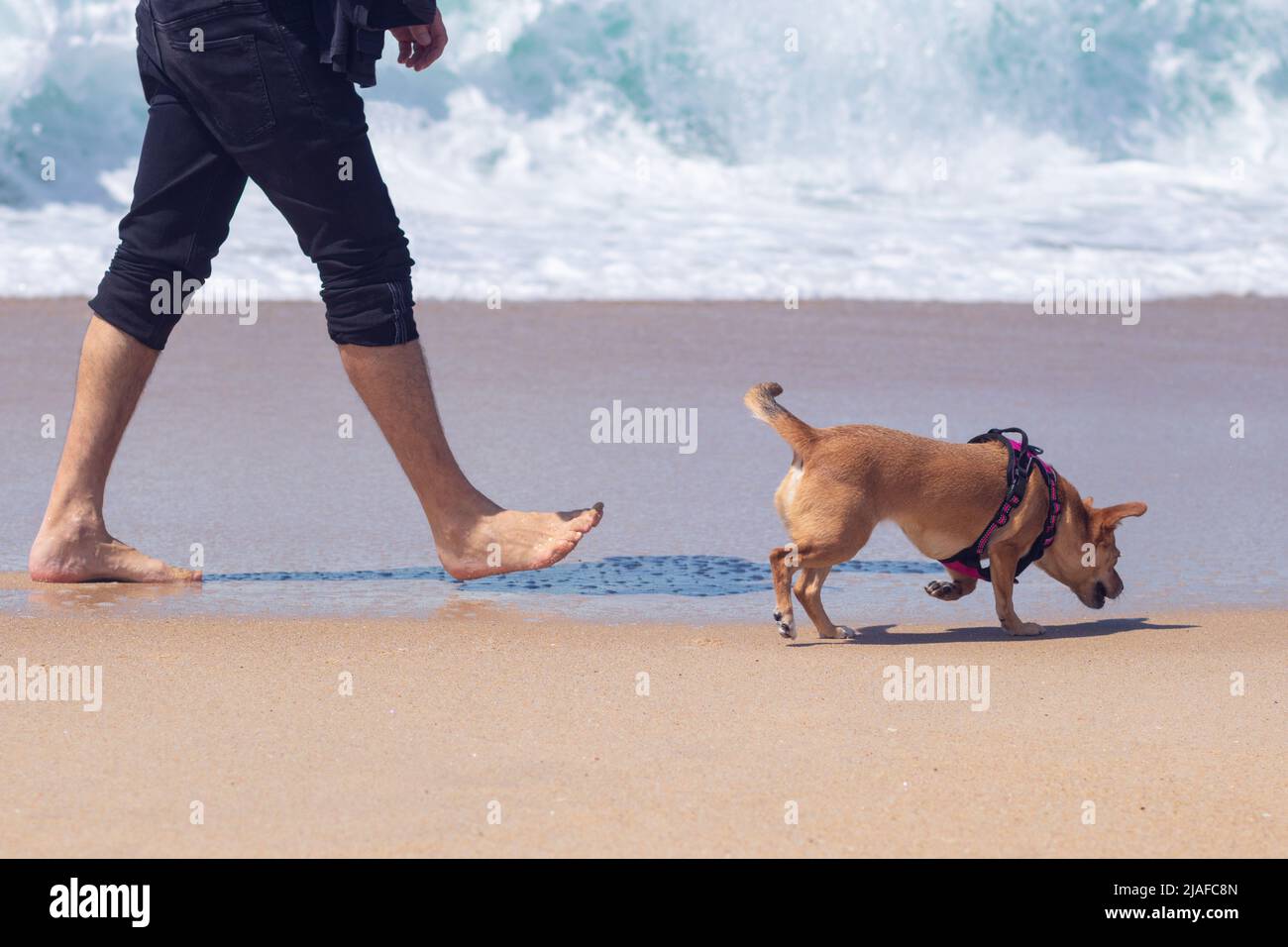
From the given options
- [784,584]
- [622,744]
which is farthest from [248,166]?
[622,744]

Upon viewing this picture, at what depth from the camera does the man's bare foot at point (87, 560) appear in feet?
13.3

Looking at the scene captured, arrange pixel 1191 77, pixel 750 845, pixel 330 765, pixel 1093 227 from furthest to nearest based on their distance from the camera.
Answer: pixel 1191 77
pixel 1093 227
pixel 330 765
pixel 750 845

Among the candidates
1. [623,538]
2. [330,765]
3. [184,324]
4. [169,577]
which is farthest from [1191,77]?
[330,765]

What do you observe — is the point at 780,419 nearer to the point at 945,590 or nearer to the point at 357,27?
the point at 945,590

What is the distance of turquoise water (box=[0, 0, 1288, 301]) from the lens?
379 inches

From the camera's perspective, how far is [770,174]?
42.3 feet

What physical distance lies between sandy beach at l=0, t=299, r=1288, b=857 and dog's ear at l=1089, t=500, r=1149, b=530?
20 centimetres

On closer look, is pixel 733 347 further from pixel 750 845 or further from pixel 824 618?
pixel 750 845

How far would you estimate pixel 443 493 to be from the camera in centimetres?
407

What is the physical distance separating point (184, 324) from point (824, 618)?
4227mm

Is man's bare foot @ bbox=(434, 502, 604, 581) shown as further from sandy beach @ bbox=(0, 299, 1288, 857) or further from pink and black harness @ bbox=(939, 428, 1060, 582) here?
pink and black harness @ bbox=(939, 428, 1060, 582)

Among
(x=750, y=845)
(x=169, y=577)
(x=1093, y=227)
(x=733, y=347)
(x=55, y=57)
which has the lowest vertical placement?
(x=750, y=845)

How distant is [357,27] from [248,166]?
426mm

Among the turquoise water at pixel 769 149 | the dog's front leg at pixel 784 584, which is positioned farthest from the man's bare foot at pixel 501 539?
the turquoise water at pixel 769 149
